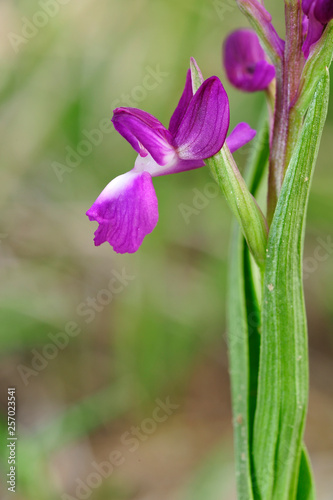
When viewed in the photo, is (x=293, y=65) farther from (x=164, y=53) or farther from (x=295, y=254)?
(x=164, y=53)

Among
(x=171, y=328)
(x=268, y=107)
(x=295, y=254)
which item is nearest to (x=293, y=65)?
(x=268, y=107)

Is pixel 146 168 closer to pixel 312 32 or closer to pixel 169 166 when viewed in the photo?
pixel 169 166

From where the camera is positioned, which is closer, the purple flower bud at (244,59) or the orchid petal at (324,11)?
the orchid petal at (324,11)

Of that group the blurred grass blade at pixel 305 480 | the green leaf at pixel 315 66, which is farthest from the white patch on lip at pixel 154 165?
the blurred grass blade at pixel 305 480

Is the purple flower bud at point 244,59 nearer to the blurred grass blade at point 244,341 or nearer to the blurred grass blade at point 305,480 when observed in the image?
the blurred grass blade at point 244,341

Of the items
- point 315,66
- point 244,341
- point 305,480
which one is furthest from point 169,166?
point 305,480

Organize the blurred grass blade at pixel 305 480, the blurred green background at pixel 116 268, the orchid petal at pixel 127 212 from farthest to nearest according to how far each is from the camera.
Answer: the blurred green background at pixel 116 268 < the blurred grass blade at pixel 305 480 < the orchid petal at pixel 127 212
